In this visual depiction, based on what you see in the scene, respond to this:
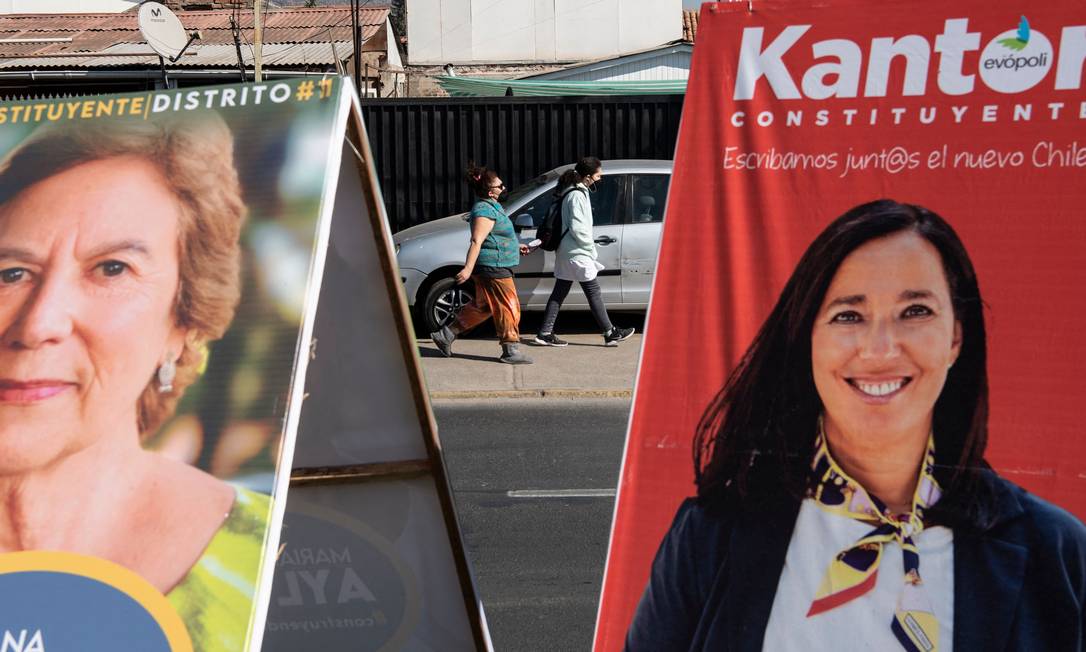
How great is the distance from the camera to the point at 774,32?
9.32ft

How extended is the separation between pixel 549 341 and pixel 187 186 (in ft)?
27.2

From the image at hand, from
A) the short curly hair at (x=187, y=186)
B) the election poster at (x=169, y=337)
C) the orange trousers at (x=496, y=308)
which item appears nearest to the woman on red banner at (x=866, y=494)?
the election poster at (x=169, y=337)

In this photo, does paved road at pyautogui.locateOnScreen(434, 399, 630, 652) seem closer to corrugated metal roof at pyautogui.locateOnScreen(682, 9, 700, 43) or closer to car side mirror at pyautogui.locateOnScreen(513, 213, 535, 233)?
car side mirror at pyautogui.locateOnScreen(513, 213, 535, 233)

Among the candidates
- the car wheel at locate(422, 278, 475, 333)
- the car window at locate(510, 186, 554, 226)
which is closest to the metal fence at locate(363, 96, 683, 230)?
the car window at locate(510, 186, 554, 226)

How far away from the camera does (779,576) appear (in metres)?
2.80

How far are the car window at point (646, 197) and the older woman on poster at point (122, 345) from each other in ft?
28.2

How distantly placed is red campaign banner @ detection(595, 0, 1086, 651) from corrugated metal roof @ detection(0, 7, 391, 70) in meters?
14.3

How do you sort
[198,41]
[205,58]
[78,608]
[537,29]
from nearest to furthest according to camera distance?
[78,608]
[205,58]
[198,41]
[537,29]

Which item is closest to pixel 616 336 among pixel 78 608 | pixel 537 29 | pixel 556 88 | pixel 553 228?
pixel 553 228

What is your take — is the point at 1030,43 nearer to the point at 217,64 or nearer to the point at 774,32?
the point at 774,32

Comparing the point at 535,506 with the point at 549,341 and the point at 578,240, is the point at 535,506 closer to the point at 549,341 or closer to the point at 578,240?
the point at 578,240

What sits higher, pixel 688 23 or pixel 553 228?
pixel 688 23

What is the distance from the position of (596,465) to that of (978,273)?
493 centimetres

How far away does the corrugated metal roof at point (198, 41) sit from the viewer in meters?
17.0
